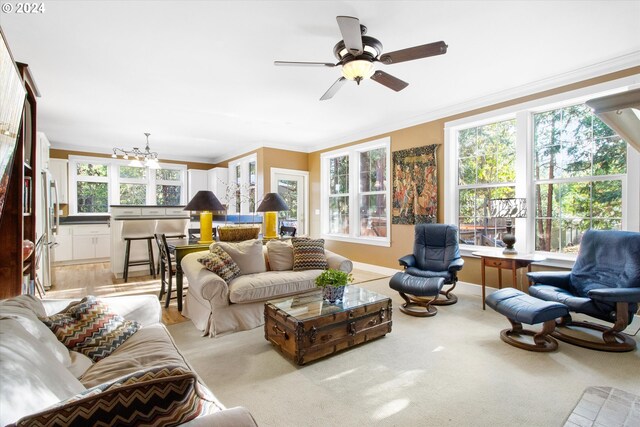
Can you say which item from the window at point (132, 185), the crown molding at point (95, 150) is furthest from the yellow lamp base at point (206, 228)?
the crown molding at point (95, 150)

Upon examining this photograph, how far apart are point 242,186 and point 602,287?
6.79 m

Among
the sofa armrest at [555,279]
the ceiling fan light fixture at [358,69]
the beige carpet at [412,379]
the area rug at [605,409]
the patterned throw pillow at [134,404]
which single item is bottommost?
the beige carpet at [412,379]

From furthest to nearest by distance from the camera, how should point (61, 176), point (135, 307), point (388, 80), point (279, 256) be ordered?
point (61, 176)
point (279, 256)
point (388, 80)
point (135, 307)

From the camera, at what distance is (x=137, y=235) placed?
502 cm

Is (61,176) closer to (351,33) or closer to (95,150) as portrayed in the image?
(95,150)

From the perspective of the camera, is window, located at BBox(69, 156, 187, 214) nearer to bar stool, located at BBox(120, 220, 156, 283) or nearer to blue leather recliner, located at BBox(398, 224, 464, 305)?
bar stool, located at BBox(120, 220, 156, 283)

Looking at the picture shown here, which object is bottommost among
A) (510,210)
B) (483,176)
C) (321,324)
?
(321,324)

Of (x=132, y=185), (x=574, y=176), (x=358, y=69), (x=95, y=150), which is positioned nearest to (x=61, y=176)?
(x=95, y=150)

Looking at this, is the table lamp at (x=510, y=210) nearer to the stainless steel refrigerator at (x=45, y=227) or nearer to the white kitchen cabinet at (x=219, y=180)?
the stainless steel refrigerator at (x=45, y=227)

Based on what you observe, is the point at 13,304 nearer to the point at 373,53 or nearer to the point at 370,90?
the point at 373,53

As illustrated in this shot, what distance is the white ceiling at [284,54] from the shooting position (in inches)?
92.0

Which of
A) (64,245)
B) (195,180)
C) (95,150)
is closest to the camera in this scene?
(64,245)

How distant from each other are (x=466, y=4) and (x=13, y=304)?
132 inches

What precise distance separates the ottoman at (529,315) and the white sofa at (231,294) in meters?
1.86
